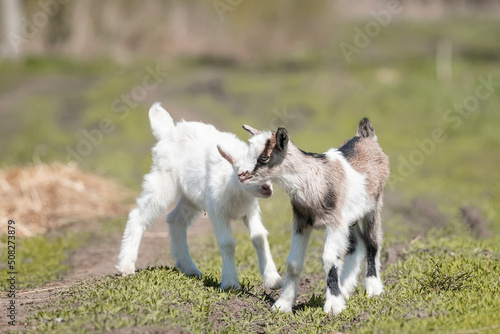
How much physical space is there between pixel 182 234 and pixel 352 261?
1.91 m

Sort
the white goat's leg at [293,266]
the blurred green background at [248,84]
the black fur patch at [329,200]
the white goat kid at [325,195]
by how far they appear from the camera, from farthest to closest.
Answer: the blurred green background at [248,84], the white goat's leg at [293,266], the black fur patch at [329,200], the white goat kid at [325,195]

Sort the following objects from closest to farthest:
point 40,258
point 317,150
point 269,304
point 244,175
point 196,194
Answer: point 244,175, point 269,304, point 196,194, point 40,258, point 317,150

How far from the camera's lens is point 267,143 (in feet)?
20.6

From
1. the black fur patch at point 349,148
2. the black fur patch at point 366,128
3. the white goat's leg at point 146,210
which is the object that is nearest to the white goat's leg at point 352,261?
the black fur patch at point 349,148

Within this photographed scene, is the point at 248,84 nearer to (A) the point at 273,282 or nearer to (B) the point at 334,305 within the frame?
(A) the point at 273,282

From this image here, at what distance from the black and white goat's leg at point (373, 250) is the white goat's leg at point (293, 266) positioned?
0.90 m

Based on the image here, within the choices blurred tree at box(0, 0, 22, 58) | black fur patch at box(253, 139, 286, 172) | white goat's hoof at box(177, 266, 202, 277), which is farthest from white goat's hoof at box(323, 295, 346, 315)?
blurred tree at box(0, 0, 22, 58)

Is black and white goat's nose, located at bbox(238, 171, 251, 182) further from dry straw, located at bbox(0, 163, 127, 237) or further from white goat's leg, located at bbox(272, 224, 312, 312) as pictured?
dry straw, located at bbox(0, 163, 127, 237)

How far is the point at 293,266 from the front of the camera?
6586mm

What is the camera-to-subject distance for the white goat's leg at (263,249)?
7121mm

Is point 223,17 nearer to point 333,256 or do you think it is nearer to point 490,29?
point 490,29

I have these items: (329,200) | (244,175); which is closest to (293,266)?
(329,200)

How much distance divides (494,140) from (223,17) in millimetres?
10553

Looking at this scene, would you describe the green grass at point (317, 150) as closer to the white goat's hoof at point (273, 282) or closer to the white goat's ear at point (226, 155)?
the white goat's hoof at point (273, 282)
